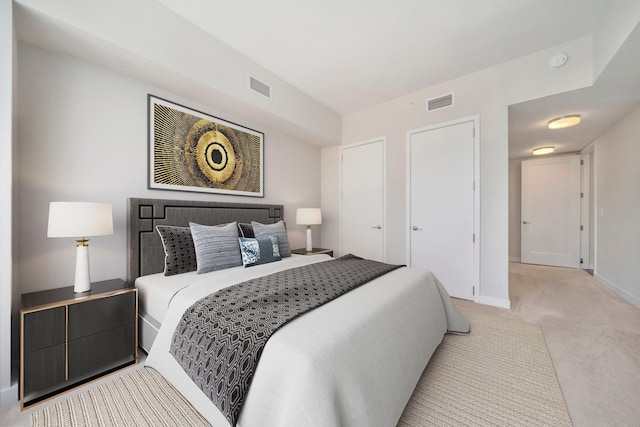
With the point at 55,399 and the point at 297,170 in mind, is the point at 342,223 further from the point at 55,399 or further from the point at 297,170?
the point at 55,399

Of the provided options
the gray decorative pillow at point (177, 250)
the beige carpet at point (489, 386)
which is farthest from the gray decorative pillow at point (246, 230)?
the beige carpet at point (489, 386)

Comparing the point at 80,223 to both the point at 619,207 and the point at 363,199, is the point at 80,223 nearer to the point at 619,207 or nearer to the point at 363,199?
the point at 363,199

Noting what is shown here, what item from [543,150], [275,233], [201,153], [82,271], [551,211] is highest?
[543,150]

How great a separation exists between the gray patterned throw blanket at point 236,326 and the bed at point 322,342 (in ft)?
0.17

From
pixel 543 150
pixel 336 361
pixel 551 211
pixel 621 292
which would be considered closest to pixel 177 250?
pixel 336 361

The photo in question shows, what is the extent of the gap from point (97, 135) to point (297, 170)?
2.47 meters

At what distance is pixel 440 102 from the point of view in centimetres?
335

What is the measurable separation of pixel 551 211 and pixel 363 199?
416cm

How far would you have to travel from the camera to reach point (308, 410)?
877 mm

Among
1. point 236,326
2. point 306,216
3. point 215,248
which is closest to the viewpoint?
point 236,326

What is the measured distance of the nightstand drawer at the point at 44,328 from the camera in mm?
1446

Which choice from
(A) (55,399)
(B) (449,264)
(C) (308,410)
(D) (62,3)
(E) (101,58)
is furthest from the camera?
(B) (449,264)

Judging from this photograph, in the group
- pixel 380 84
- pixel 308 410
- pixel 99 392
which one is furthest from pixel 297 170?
pixel 308 410

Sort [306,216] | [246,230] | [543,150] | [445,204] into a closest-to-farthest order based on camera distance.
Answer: [246,230], [445,204], [306,216], [543,150]
